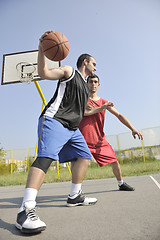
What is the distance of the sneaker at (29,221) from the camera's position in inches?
58.5

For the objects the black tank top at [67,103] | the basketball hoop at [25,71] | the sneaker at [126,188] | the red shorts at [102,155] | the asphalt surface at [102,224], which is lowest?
the sneaker at [126,188]

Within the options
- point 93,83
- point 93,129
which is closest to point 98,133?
point 93,129

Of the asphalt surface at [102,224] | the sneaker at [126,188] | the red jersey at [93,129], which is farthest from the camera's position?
the red jersey at [93,129]

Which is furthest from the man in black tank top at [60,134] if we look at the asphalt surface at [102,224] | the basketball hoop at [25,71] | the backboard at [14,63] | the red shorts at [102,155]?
the backboard at [14,63]

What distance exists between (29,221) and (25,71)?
6.28 meters

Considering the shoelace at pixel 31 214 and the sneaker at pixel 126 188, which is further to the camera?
the sneaker at pixel 126 188

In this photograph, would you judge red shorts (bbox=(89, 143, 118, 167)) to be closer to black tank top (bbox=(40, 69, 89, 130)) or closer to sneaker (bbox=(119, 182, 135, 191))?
sneaker (bbox=(119, 182, 135, 191))

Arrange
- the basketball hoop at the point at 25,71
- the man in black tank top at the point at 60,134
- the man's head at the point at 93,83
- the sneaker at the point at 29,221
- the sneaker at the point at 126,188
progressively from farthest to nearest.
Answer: the basketball hoop at the point at 25,71 → the man's head at the point at 93,83 → the sneaker at the point at 126,188 → the man in black tank top at the point at 60,134 → the sneaker at the point at 29,221

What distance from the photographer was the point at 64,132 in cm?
207

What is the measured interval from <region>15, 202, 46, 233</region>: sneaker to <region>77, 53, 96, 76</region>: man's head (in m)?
1.82

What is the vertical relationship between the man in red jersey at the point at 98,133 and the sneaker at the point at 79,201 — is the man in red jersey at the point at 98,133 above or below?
above

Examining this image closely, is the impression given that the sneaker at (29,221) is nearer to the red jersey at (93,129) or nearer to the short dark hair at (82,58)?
the red jersey at (93,129)

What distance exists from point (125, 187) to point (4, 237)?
2.25 meters

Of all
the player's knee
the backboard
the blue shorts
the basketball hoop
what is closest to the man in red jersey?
the blue shorts
